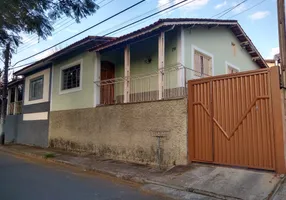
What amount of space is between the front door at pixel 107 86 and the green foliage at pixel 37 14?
14.3ft

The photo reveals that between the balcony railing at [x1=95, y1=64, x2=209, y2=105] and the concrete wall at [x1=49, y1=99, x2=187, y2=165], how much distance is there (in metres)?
0.63

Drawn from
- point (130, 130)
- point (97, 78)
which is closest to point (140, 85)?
point (97, 78)

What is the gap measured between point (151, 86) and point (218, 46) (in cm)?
429

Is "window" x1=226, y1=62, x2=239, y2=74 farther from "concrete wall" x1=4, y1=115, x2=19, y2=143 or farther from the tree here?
"concrete wall" x1=4, y1=115, x2=19, y2=143

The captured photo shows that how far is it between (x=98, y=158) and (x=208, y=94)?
526 cm

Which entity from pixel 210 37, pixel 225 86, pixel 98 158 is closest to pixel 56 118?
pixel 98 158

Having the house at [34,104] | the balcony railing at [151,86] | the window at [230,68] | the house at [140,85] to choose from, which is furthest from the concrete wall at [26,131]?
the window at [230,68]

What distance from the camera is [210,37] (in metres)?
12.1

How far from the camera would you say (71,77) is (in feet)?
46.4

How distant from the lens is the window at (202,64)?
1093 cm

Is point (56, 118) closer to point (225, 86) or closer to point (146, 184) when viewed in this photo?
point (146, 184)

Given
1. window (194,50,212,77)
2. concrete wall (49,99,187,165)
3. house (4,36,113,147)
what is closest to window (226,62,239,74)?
window (194,50,212,77)

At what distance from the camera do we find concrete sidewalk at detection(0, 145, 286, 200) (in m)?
5.64

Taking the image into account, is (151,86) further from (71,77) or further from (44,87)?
(44,87)
